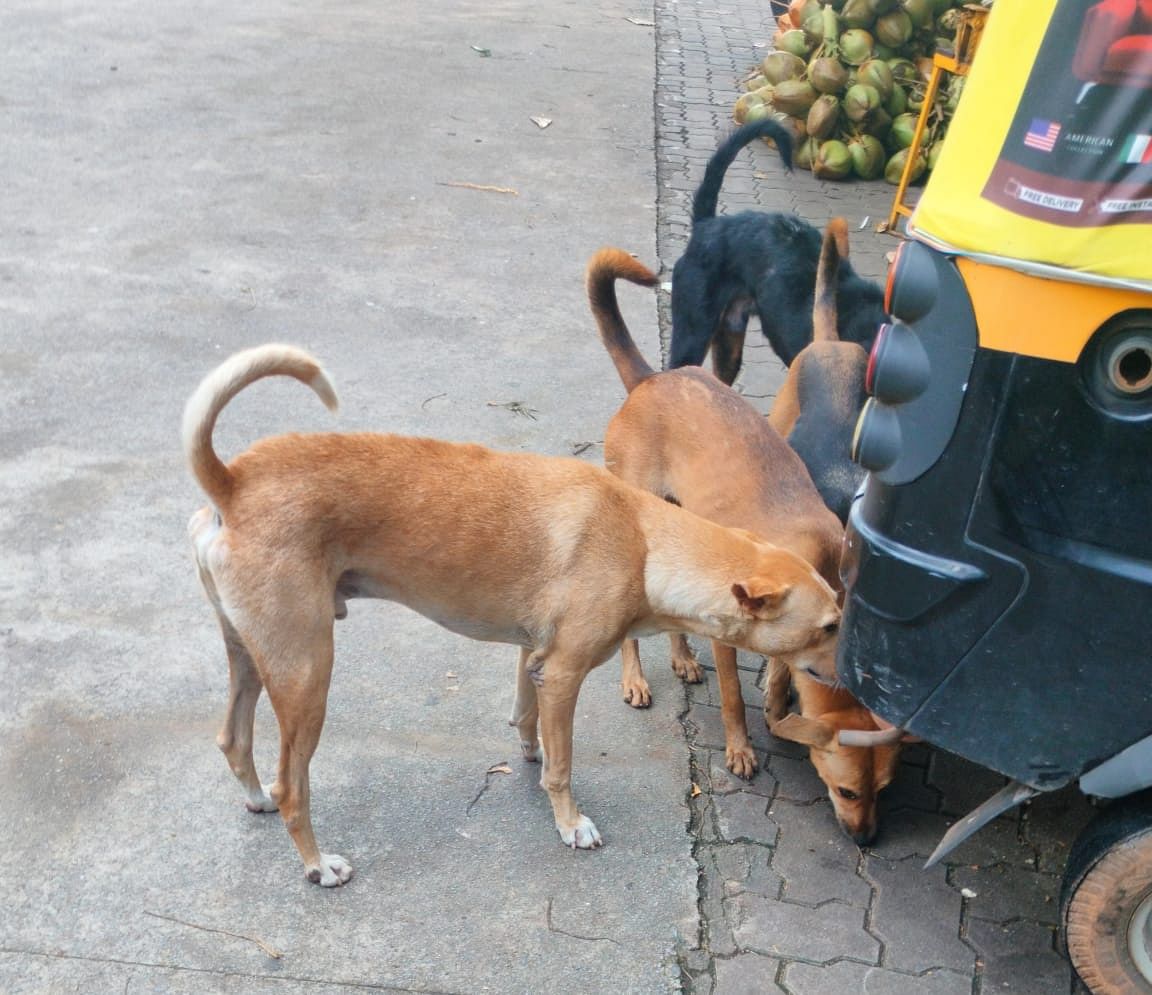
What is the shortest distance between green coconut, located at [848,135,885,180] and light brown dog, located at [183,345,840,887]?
6.59 m

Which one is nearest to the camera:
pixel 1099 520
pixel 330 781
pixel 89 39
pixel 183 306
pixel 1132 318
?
pixel 1132 318

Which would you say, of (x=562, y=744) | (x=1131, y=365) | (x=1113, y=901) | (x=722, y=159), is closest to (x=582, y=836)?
(x=562, y=744)

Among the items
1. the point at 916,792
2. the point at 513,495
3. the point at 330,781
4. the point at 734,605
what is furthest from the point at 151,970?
the point at 916,792

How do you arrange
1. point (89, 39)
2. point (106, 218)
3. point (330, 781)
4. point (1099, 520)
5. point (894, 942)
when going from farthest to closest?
point (89, 39) → point (106, 218) → point (330, 781) → point (894, 942) → point (1099, 520)

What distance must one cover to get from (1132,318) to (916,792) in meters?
2.05

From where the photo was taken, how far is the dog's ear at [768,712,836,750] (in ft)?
11.4

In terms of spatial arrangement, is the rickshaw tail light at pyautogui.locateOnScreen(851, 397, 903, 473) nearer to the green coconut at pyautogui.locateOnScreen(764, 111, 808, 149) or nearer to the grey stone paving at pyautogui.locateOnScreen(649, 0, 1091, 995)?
the grey stone paving at pyautogui.locateOnScreen(649, 0, 1091, 995)

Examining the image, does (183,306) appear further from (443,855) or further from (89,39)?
(89,39)

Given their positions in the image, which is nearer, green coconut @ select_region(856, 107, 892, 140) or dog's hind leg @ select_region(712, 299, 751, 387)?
dog's hind leg @ select_region(712, 299, 751, 387)

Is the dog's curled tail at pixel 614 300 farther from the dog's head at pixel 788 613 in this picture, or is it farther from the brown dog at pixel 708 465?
the dog's head at pixel 788 613

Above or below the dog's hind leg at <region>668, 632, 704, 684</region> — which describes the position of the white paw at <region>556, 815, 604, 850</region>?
above

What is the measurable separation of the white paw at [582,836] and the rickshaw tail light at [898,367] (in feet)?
5.52

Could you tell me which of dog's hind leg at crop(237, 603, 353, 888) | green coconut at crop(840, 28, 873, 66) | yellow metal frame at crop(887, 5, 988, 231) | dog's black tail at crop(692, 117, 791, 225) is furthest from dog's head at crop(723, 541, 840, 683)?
green coconut at crop(840, 28, 873, 66)

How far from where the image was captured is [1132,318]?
221cm
